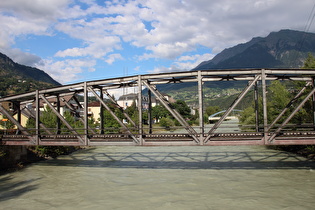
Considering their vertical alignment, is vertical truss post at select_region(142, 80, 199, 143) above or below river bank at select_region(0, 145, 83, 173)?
above

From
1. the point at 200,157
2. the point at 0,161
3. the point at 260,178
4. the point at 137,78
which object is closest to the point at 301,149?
the point at 200,157

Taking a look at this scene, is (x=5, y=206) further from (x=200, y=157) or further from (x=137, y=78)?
(x=200, y=157)

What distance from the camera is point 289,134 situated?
17250mm

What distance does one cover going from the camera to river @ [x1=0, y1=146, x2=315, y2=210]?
1384 cm

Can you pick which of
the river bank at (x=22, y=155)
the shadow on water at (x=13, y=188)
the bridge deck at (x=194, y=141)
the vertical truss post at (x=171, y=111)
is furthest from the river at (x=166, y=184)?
the vertical truss post at (x=171, y=111)

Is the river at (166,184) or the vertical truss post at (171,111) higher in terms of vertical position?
the vertical truss post at (171,111)

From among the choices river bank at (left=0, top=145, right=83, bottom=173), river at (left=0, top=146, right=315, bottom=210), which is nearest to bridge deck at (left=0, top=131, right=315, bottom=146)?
river at (left=0, top=146, right=315, bottom=210)

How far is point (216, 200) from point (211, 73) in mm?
7500

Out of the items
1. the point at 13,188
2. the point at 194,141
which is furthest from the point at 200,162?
the point at 13,188

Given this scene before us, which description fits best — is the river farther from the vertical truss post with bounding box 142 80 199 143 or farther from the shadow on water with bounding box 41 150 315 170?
the vertical truss post with bounding box 142 80 199 143

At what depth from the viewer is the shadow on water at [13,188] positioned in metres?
15.7

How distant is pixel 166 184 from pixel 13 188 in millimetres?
10021

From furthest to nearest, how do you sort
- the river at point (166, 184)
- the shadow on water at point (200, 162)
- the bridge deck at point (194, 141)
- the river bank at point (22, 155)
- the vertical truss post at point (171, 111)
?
the shadow on water at point (200, 162)
the river bank at point (22, 155)
the vertical truss post at point (171, 111)
the bridge deck at point (194, 141)
the river at point (166, 184)

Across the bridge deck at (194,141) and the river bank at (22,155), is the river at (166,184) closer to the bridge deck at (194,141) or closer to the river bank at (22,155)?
the river bank at (22,155)
